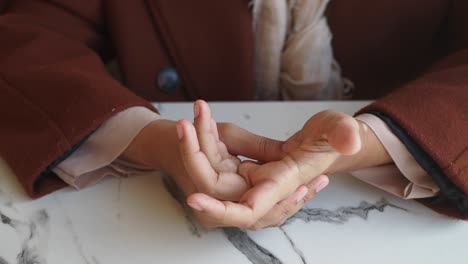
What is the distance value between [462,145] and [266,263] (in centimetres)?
21

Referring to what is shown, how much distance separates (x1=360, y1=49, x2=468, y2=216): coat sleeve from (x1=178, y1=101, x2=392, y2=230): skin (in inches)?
1.2

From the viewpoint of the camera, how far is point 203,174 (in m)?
0.45

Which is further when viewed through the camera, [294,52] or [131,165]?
[294,52]

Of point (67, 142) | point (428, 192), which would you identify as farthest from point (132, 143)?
point (428, 192)

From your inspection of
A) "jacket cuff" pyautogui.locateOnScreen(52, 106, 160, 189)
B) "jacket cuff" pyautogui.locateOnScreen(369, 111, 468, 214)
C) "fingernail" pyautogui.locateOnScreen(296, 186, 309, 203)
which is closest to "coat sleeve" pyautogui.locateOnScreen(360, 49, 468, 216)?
"jacket cuff" pyautogui.locateOnScreen(369, 111, 468, 214)

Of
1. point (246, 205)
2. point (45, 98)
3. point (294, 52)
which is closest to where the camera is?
point (246, 205)

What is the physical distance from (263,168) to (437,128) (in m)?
0.16

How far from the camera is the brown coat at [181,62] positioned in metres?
0.51

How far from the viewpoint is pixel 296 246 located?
18.4 inches

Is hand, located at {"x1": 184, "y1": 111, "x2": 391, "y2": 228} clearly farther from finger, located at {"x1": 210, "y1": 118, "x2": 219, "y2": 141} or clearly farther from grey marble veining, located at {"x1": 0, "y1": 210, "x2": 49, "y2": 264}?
grey marble veining, located at {"x1": 0, "y1": 210, "x2": 49, "y2": 264}

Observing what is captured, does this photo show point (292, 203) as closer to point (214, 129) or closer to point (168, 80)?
point (214, 129)

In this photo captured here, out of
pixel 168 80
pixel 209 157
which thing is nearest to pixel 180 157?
pixel 209 157

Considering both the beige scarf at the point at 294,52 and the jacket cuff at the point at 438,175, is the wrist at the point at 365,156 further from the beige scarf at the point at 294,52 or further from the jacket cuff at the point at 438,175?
the beige scarf at the point at 294,52

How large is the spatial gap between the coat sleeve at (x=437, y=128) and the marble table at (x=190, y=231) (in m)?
0.04
